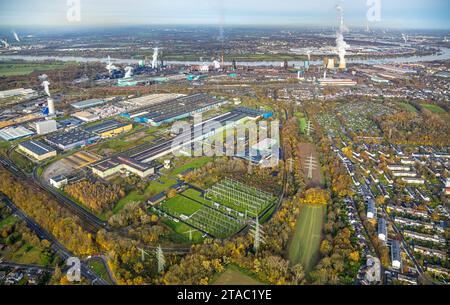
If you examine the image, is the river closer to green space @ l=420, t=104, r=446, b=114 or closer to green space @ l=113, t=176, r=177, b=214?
green space @ l=420, t=104, r=446, b=114

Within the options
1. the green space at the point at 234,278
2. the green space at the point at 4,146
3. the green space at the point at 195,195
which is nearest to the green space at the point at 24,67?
the green space at the point at 4,146

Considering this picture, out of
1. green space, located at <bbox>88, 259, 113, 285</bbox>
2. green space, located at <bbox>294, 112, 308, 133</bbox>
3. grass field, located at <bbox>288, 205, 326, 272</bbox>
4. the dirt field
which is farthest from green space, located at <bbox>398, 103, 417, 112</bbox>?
green space, located at <bbox>88, 259, 113, 285</bbox>

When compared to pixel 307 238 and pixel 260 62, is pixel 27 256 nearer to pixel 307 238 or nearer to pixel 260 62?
pixel 307 238

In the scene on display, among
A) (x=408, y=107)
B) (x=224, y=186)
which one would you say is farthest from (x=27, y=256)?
(x=408, y=107)

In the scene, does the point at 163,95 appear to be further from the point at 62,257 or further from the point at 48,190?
the point at 62,257

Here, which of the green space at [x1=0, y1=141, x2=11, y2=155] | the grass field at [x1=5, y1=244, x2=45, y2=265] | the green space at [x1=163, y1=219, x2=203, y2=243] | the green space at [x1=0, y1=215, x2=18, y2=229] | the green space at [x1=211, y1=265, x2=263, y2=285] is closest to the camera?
the green space at [x1=211, y1=265, x2=263, y2=285]
